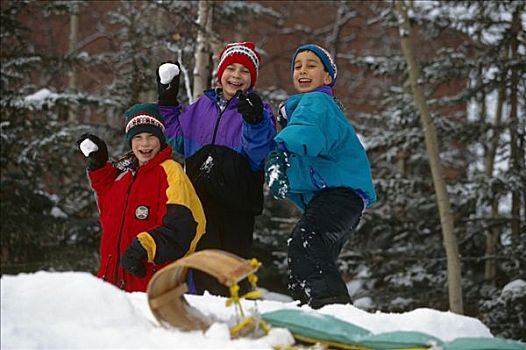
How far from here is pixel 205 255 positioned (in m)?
2.71

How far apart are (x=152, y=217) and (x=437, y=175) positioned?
6.85 meters

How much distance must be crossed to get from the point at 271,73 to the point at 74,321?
2393 centimetres

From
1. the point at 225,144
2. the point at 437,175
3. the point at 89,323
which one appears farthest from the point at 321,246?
the point at 437,175

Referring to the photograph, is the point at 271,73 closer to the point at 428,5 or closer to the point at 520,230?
the point at 428,5

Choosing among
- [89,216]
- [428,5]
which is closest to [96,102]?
[89,216]

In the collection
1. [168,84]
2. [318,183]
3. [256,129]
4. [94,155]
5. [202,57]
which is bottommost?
[318,183]

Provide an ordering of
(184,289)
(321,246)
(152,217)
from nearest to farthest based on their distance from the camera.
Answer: (184,289) < (321,246) < (152,217)

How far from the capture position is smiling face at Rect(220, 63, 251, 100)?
4.84 m

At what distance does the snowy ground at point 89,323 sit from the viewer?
2527 millimetres

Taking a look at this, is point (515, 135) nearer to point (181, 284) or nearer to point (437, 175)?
point (437, 175)

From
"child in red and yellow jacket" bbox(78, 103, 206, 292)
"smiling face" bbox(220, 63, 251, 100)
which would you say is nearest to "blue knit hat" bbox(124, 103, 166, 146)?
"child in red and yellow jacket" bbox(78, 103, 206, 292)

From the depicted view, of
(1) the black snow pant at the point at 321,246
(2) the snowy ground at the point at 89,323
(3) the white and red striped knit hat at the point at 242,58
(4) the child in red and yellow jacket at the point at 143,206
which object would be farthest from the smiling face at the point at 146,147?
(2) the snowy ground at the point at 89,323

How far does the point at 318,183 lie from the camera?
4289mm

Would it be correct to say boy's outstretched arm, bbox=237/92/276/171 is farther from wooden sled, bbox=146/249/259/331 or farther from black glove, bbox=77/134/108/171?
wooden sled, bbox=146/249/259/331
